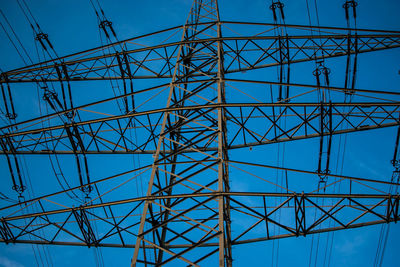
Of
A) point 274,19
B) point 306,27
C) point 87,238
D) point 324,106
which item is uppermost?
point 274,19

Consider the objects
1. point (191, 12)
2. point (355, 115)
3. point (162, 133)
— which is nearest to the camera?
point (162, 133)

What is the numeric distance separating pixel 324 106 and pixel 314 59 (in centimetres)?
586

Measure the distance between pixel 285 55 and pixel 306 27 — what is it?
5.22 feet

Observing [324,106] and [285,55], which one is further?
[285,55]

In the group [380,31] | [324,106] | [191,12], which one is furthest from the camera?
[191,12]

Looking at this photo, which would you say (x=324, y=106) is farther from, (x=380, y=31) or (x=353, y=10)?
(x=353, y=10)

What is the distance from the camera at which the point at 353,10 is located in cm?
2111

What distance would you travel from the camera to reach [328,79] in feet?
68.3

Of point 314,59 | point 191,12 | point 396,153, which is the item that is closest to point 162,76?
point 191,12

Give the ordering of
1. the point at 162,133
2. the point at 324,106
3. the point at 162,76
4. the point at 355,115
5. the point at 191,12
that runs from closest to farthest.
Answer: the point at 162,133 → the point at 324,106 → the point at 355,115 → the point at 162,76 → the point at 191,12

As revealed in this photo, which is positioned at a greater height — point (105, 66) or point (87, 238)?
point (105, 66)

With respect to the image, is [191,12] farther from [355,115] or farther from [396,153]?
[396,153]

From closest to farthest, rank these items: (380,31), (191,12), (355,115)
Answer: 1. (355,115)
2. (380,31)
3. (191,12)

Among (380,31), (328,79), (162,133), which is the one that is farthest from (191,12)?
(162,133)
